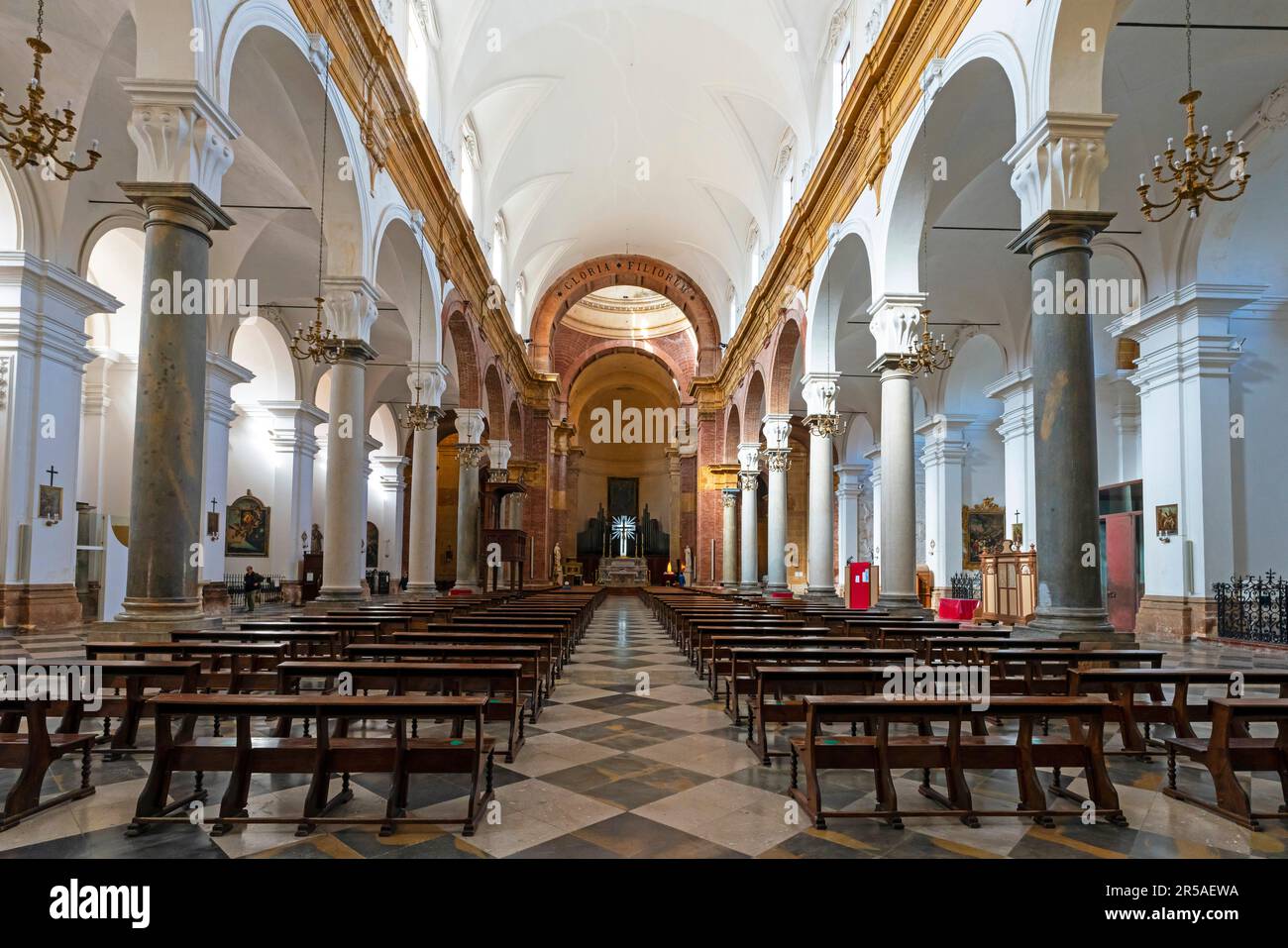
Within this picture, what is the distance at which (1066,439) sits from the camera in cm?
670

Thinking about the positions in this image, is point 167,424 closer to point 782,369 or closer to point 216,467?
point 216,467

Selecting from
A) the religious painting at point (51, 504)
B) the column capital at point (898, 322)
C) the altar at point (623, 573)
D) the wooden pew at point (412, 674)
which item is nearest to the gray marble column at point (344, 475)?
the religious painting at point (51, 504)

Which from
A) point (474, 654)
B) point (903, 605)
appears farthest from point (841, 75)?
point (474, 654)

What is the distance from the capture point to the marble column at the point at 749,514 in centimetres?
2352

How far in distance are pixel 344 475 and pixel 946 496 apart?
47.9ft

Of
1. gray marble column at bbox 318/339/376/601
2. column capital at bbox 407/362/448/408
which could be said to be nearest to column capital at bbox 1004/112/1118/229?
gray marble column at bbox 318/339/376/601

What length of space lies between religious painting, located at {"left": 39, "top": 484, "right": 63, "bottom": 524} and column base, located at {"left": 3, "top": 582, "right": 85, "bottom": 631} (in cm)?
87

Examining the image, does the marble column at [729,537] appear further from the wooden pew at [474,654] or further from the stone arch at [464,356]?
the wooden pew at [474,654]

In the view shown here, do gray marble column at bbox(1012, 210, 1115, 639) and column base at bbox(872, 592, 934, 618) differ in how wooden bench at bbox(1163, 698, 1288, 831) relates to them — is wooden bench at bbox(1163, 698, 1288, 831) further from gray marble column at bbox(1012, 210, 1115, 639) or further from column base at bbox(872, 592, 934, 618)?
column base at bbox(872, 592, 934, 618)

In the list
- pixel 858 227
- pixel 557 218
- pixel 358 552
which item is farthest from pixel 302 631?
pixel 557 218

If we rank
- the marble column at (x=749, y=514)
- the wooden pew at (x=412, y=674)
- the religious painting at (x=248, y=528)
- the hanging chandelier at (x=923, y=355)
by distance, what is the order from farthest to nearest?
the marble column at (x=749, y=514)
the religious painting at (x=248, y=528)
the hanging chandelier at (x=923, y=355)
the wooden pew at (x=412, y=674)

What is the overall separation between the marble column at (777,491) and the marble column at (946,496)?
147 inches

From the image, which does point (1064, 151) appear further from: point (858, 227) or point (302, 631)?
point (302, 631)
